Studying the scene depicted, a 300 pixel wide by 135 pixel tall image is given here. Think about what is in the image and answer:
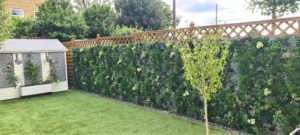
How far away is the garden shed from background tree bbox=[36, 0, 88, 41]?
7.98 ft

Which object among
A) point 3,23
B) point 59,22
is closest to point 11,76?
point 3,23

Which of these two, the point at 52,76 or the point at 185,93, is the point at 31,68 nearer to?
the point at 52,76

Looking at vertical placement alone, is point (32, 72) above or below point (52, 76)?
above

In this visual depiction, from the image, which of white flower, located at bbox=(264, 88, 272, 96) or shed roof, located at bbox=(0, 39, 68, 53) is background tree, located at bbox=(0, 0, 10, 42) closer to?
shed roof, located at bbox=(0, 39, 68, 53)

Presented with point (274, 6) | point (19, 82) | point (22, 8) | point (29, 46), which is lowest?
point (19, 82)

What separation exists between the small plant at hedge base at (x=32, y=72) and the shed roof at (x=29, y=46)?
19.7 inches

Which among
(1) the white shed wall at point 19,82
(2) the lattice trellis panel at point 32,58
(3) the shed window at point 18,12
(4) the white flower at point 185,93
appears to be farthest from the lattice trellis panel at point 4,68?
(3) the shed window at point 18,12

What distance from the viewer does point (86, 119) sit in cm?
587

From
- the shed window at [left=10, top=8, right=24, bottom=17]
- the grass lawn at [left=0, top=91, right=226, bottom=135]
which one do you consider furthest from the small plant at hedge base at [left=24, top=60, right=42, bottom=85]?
the shed window at [left=10, top=8, right=24, bottom=17]

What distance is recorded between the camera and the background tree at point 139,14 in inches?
739

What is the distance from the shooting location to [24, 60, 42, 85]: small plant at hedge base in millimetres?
8995

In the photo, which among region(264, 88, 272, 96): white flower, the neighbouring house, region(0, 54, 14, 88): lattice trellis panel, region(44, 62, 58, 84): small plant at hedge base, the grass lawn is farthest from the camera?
the neighbouring house

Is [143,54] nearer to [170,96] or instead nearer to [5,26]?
[170,96]

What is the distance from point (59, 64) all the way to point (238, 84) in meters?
7.43
